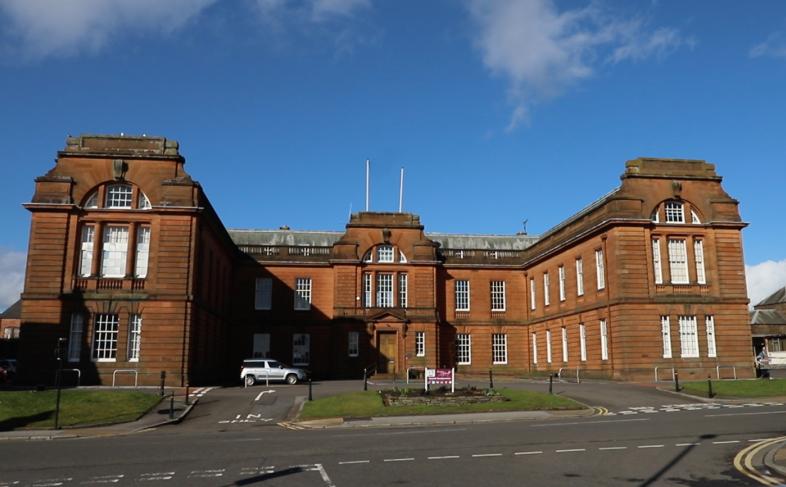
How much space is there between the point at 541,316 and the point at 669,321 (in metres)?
13.0

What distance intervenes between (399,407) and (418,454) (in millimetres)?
10621

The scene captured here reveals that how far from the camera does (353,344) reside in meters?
48.4

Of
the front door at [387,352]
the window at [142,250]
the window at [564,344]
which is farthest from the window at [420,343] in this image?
the window at [142,250]

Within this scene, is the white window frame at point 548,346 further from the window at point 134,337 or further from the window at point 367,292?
the window at point 134,337

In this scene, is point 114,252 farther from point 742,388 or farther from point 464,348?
point 742,388

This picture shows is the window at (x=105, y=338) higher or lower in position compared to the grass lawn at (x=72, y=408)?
higher

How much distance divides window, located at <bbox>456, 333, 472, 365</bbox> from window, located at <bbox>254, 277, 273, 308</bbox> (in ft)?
51.4

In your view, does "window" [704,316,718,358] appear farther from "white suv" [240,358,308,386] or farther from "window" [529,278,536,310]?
"white suv" [240,358,308,386]

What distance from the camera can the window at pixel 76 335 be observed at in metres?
34.3

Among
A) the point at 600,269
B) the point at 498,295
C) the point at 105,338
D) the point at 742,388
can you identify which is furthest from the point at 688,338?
the point at 105,338

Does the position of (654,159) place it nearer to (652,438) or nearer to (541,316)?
(541,316)

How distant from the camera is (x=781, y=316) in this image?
82938 mm

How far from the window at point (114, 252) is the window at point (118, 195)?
1339mm

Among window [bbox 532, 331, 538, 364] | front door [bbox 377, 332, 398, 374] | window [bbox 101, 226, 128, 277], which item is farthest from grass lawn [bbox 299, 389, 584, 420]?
window [bbox 532, 331, 538, 364]
